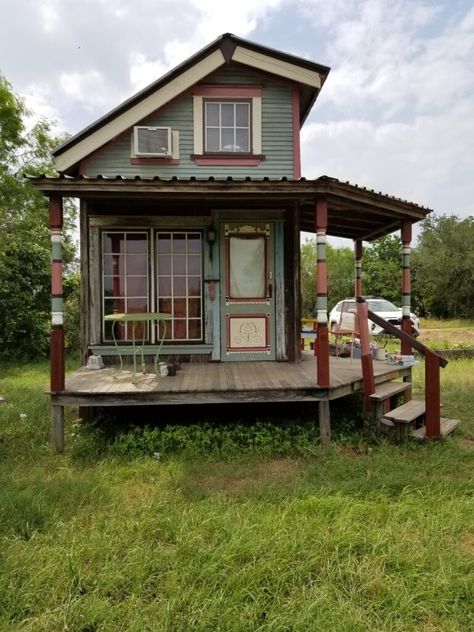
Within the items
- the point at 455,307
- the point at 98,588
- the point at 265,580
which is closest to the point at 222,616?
the point at 265,580

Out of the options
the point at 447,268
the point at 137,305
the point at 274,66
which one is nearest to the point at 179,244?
the point at 137,305

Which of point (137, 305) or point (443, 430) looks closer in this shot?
point (443, 430)

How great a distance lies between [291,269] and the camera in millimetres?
6559

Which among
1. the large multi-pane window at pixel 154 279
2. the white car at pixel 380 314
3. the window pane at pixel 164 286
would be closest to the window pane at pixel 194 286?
the large multi-pane window at pixel 154 279

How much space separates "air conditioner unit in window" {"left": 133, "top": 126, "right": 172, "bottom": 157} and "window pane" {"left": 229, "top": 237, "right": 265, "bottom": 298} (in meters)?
1.70

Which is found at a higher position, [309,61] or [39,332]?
[309,61]

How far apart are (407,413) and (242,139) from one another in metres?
4.70

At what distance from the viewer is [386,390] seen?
5.34 metres

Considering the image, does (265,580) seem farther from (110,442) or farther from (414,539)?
(110,442)

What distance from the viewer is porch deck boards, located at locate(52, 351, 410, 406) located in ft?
15.2

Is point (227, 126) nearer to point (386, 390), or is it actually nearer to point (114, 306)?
point (114, 306)

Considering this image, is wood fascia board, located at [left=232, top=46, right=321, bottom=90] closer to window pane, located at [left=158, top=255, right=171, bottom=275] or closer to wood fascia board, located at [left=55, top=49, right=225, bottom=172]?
wood fascia board, located at [left=55, top=49, right=225, bottom=172]

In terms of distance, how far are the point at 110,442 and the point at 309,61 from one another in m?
6.06

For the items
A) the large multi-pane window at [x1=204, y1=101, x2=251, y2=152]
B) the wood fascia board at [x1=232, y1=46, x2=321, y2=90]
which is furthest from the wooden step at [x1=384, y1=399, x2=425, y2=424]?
the wood fascia board at [x1=232, y1=46, x2=321, y2=90]
